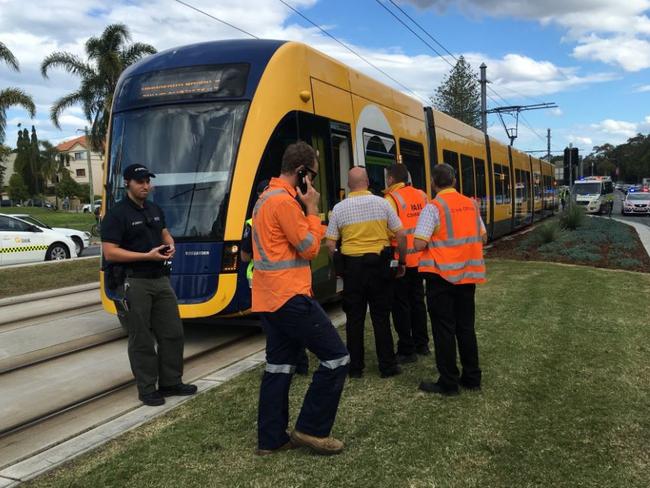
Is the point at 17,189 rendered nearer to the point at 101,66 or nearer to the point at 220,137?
the point at 101,66

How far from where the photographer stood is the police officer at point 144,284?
4570 mm

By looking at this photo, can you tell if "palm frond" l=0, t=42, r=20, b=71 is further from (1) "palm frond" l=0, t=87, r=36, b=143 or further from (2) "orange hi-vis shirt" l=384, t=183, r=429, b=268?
(2) "orange hi-vis shirt" l=384, t=183, r=429, b=268

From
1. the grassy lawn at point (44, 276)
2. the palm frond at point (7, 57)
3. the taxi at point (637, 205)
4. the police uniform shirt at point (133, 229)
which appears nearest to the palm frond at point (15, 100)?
the palm frond at point (7, 57)

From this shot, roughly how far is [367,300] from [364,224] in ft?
2.24

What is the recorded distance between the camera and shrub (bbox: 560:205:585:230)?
19.6 meters

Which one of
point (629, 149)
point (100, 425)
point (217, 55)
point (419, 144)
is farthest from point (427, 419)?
point (629, 149)

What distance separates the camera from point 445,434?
3877 mm

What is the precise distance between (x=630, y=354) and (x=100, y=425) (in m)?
4.73

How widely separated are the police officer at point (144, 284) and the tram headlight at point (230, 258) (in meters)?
1.39

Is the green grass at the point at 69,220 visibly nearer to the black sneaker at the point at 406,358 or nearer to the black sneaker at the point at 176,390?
the black sneaker at the point at 176,390

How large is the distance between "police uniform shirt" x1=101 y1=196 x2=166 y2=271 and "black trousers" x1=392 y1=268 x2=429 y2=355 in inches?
87.0

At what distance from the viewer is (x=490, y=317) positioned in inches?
291

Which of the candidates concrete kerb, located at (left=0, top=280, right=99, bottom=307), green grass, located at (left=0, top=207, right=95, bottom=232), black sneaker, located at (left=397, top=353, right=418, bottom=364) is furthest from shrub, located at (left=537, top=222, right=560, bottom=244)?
green grass, located at (left=0, top=207, right=95, bottom=232)

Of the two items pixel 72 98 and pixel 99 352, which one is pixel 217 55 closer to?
pixel 99 352
